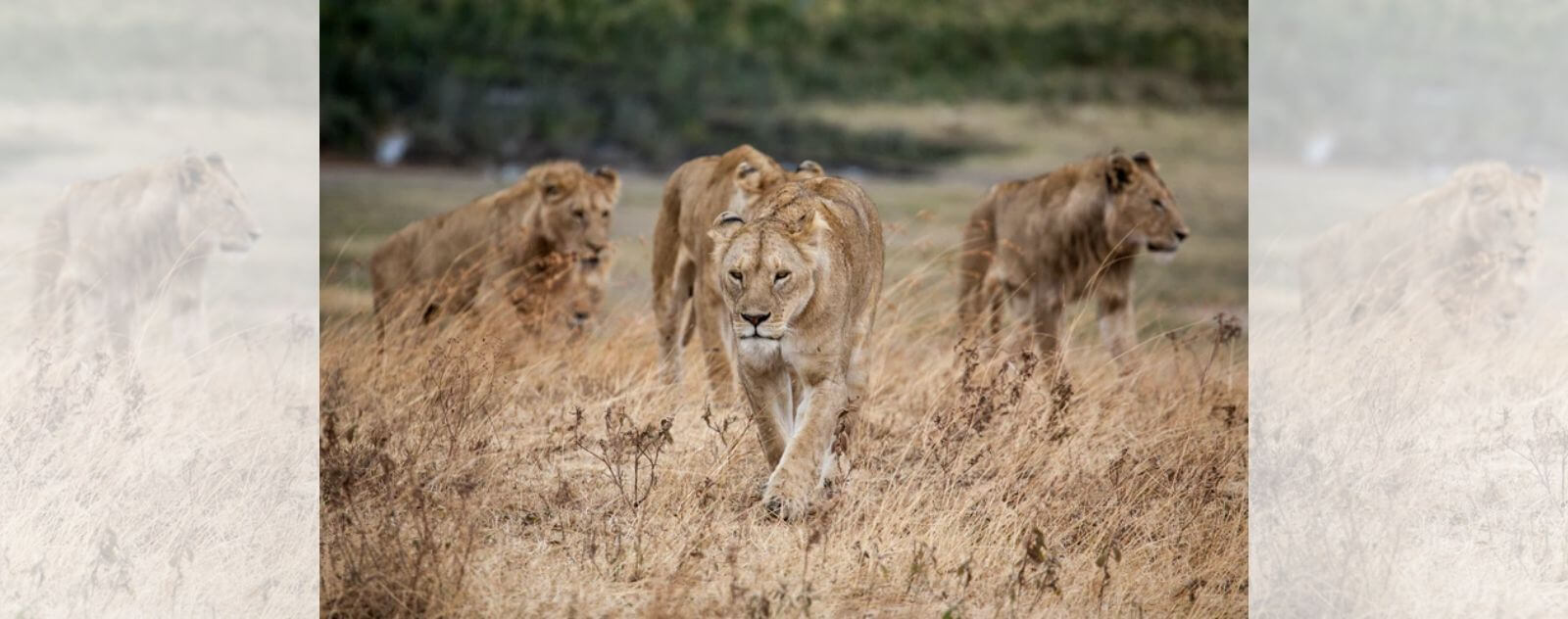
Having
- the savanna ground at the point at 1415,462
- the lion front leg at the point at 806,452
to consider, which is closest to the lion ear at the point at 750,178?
the lion front leg at the point at 806,452

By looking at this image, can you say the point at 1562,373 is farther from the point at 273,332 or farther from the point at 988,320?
the point at 273,332

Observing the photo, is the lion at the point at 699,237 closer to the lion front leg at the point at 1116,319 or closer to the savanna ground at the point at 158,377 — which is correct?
the savanna ground at the point at 158,377

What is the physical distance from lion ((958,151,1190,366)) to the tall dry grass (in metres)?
0.52

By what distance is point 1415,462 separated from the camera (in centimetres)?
769

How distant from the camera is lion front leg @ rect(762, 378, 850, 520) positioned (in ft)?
20.2

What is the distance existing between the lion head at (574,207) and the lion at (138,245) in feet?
4.37

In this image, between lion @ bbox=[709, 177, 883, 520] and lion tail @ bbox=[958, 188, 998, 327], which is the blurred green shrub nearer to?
lion tail @ bbox=[958, 188, 998, 327]

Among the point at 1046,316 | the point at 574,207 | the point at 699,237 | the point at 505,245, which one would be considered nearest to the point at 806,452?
the point at 699,237

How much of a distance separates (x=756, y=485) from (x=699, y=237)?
1.39 meters

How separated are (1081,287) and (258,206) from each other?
4090mm

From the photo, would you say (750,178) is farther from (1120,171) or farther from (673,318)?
(1120,171)

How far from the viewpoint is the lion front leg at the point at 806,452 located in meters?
6.17

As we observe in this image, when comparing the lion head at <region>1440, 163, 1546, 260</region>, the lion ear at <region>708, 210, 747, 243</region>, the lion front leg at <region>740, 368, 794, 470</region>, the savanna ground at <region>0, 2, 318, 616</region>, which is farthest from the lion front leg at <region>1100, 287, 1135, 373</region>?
the savanna ground at <region>0, 2, 318, 616</region>

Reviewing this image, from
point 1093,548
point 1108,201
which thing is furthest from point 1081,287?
point 1093,548
